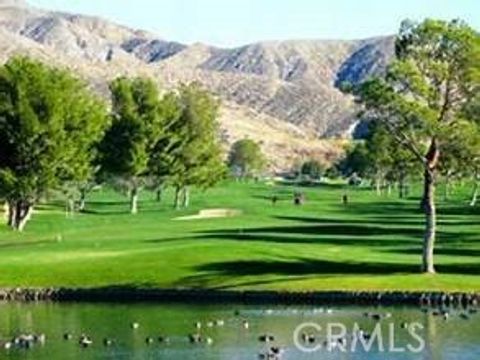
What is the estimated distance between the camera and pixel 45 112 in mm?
108750

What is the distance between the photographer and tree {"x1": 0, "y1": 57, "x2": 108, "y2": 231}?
108 m

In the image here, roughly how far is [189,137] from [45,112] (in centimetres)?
4384

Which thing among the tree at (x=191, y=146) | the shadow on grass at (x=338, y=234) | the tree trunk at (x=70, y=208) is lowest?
the shadow on grass at (x=338, y=234)

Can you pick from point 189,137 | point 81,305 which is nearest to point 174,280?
point 81,305

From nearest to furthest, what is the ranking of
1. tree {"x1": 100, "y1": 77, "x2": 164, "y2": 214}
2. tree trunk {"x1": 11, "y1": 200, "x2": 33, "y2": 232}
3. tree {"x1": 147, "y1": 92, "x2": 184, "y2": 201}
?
tree trunk {"x1": 11, "y1": 200, "x2": 33, "y2": 232} < tree {"x1": 100, "y1": 77, "x2": 164, "y2": 214} < tree {"x1": 147, "y1": 92, "x2": 184, "y2": 201}

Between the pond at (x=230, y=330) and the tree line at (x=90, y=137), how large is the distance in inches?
1625

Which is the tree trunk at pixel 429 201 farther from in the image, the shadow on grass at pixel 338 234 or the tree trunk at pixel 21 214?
the tree trunk at pixel 21 214

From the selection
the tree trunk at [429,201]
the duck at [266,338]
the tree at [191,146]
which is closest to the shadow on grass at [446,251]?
the tree trunk at [429,201]

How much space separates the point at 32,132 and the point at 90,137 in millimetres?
9185

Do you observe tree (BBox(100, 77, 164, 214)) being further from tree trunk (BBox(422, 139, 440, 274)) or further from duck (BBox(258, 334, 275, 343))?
duck (BBox(258, 334, 275, 343))

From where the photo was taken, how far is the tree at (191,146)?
14600cm

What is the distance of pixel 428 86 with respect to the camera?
68938 millimetres

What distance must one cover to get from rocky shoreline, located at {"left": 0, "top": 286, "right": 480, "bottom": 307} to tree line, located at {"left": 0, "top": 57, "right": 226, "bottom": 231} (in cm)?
3705

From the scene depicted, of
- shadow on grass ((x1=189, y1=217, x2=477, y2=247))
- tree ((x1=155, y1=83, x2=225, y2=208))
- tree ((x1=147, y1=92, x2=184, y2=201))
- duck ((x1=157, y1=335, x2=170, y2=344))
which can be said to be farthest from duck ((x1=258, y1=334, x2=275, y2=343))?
tree ((x1=155, y1=83, x2=225, y2=208))
